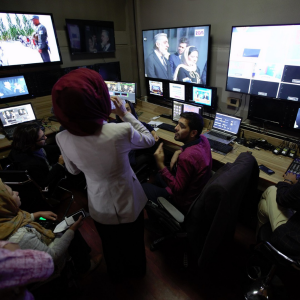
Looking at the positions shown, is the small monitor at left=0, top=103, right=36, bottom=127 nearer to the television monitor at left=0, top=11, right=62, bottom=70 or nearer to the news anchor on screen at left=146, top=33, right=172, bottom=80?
the television monitor at left=0, top=11, right=62, bottom=70

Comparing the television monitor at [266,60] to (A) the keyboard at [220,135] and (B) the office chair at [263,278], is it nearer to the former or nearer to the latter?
(A) the keyboard at [220,135]

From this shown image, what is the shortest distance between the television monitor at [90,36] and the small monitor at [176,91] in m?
1.47

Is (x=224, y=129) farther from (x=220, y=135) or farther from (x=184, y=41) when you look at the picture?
(x=184, y=41)

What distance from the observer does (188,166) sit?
150cm

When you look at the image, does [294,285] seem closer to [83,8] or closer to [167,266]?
[167,266]

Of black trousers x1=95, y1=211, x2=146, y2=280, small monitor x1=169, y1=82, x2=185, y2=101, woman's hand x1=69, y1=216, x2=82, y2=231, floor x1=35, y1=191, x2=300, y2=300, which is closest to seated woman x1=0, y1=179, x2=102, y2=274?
woman's hand x1=69, y1=216, x2=82, y2=231

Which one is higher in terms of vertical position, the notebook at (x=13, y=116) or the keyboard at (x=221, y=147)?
the notebook at (x=13, y=116)

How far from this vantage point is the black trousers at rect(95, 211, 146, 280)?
1344 mm

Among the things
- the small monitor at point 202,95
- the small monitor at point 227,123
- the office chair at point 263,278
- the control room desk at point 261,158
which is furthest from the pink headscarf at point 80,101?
the small monitor at point 202,95

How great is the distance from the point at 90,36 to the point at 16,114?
1.75m

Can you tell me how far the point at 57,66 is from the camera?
3.29 m

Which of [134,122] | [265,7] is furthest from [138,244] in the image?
[265,7]

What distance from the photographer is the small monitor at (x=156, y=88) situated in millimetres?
3270

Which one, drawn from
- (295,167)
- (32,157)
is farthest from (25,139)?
(295,167)
